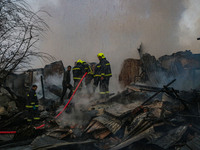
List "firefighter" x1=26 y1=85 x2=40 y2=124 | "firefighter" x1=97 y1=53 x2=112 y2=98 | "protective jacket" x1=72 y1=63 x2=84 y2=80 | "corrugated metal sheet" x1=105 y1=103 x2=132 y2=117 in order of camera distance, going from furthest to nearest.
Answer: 1. "protective jacket" x1=72 y1=63 x2=84 y2=80
2. "firefighter" x1=97 y1=53 x2=112 y2=98
3. "firefighter" x1=26 y1=85 x2=40 y2=124
4. "corrugated metal sheet" x1=105 y1=103 x2=132 y2=117

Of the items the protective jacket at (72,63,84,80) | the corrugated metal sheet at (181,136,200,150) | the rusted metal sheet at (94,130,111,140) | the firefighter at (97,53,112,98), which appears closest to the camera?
the corrugated metal sheet at (181,136,200,150)

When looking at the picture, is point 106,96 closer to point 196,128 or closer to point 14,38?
point 196,128

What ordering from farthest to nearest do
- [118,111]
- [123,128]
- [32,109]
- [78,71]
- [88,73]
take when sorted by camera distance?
1. [88,73]
2. [78,71]
3. [32,109]
4. [118,111]
5. [123,128]

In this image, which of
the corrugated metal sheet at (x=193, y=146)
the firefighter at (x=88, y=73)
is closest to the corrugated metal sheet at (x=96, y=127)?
the corrugated metal sheet at (x=193, y=146)

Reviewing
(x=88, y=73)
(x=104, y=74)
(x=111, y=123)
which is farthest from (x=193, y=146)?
(x=88, y=73)

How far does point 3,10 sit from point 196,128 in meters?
4.39

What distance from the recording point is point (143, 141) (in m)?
3.41

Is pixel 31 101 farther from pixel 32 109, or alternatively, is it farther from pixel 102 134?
pixel 102 134

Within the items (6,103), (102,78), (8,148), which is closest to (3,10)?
(8,148)

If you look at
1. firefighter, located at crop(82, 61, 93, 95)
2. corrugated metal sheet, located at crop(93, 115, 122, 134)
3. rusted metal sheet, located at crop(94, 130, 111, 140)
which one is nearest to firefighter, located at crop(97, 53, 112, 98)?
firefighter, located at crop(82, 61, 93, 95)

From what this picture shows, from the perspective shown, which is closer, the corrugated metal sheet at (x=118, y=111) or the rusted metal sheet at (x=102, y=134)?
the rusted metal sheet at (x=102, y=134)

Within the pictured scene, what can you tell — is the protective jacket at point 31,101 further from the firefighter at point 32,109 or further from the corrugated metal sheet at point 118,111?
the corrugated metal sheet at point 118,111

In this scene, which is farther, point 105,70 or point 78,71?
point 78,71

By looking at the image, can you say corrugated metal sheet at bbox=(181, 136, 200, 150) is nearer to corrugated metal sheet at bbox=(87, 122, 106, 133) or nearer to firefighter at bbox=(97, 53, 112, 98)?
corrugated metal sheet at bbox=(87, 122, 106, 133)
